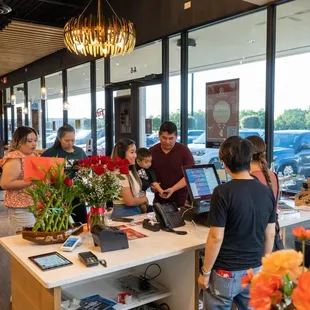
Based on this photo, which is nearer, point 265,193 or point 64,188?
point 265,193

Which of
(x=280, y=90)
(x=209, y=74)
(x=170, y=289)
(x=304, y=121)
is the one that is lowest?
(x=170, y=289)

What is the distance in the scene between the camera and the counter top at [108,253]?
Result: 1.85m

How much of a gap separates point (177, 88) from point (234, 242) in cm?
356

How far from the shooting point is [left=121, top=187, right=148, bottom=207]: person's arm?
295 cm

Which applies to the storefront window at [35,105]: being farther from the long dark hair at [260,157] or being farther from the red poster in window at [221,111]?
the long dark hair at [260,157]

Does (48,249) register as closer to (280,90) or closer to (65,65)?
(280,90)

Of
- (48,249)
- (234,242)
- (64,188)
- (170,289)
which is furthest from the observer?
(170,289)

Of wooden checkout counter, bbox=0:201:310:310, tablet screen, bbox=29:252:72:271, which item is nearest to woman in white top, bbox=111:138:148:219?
wooden checkout counter, bbox=0:201:310:310

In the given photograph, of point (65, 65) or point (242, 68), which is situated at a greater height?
point (65, 65)

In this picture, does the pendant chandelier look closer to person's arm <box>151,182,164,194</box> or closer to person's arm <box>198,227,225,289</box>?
person's arm <box>151,182,164,194</box>

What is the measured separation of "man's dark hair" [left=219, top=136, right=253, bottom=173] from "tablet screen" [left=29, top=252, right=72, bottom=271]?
1.00m

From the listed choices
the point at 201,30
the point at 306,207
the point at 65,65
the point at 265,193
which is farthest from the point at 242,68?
the point at 65,65

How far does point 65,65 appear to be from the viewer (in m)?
8.33

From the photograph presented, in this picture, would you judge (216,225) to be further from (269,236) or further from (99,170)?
(99,170)
